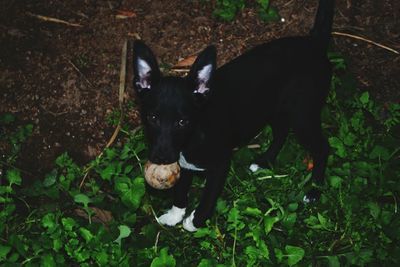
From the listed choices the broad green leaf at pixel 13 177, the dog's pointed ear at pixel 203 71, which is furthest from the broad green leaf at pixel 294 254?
the broad green leaf at pixel 13 177

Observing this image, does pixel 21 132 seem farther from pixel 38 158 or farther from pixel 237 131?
pixel 237 131

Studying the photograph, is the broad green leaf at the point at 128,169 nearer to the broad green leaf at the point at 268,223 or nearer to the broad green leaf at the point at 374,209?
the broad green leaf at the point at 268,223

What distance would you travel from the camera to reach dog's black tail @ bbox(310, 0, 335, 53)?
4242 mm

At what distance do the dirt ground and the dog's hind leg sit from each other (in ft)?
3.38

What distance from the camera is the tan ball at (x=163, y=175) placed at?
4.04 m

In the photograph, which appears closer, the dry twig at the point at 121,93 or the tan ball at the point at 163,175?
the tan ball at the point at 163,175

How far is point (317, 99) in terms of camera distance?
430 cm

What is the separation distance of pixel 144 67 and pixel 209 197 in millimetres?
1024

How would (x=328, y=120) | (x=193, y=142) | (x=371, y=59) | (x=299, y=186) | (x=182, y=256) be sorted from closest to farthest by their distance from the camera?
(x=193, y=142), (x=182, y=256), (x=299, y=186), (x=328, y=120), (x=371, y=59)

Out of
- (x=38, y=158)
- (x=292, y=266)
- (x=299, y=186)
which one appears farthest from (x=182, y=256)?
(x=38, y=158)

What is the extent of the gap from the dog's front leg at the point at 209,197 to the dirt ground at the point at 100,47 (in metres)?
1.10

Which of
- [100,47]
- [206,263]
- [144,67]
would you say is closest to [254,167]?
[206,263]

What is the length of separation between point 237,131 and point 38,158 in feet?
5.42

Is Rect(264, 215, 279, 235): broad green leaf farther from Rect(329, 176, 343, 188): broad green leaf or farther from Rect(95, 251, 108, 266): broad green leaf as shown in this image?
Rect(95, 251, 108, 266): broad green leaf
